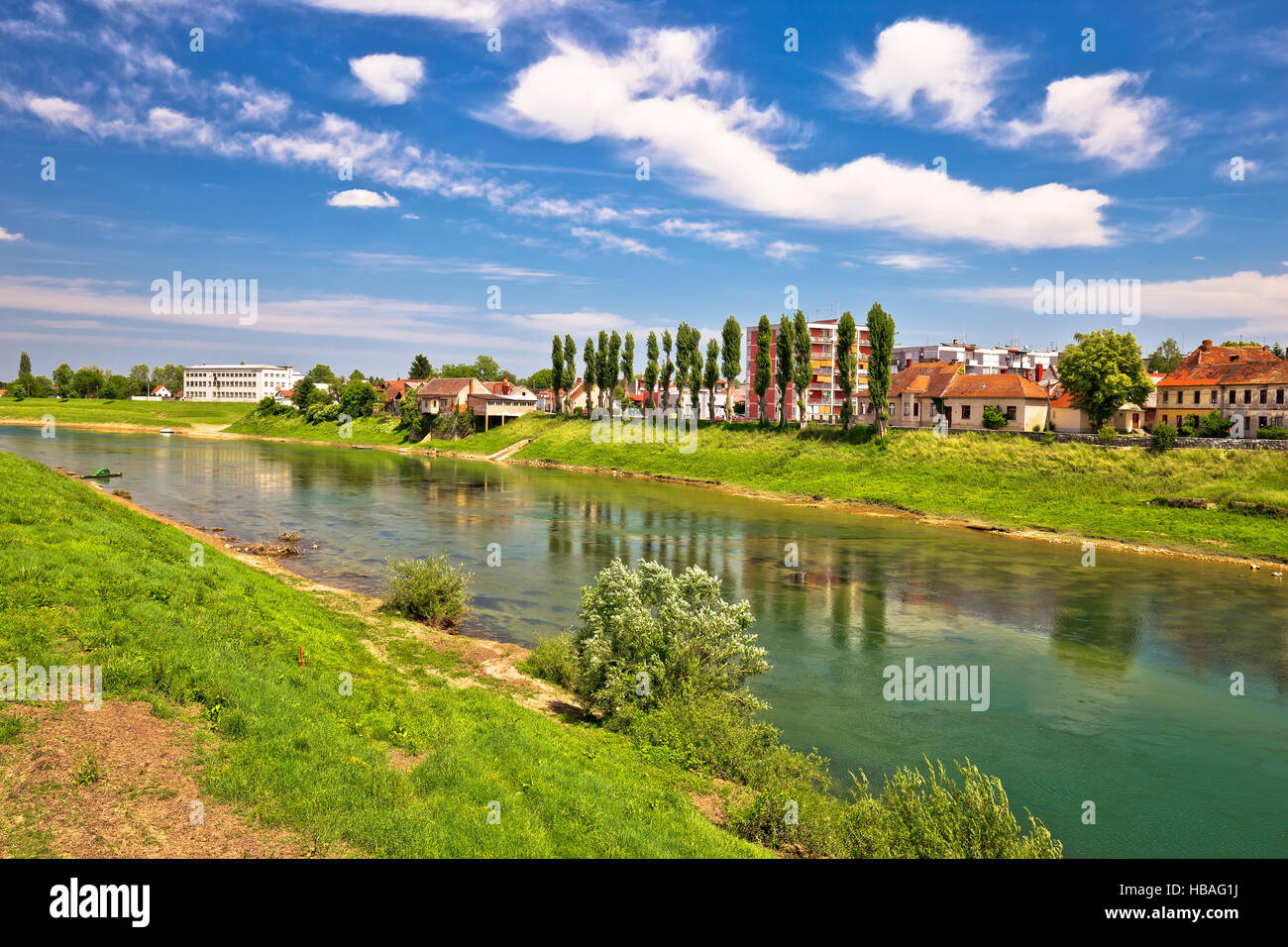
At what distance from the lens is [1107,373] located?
71750mm

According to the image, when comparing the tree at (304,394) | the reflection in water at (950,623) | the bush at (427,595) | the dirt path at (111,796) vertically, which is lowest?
the reflection in water at (950,623)

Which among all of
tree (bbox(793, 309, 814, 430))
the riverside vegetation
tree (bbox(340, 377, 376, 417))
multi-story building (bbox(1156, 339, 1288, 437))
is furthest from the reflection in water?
tree (bbox(340, 377, 376, 417))

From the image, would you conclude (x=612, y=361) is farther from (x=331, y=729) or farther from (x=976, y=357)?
(x=331, y=729)

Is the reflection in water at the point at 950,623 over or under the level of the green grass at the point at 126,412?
under

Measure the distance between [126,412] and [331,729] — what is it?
193322 mm

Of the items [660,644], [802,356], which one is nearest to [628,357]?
[802,356]

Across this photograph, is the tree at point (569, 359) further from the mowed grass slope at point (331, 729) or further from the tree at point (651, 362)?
the mowed grass slope at point (331, 729)

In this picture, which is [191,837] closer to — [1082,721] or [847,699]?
[847,699]

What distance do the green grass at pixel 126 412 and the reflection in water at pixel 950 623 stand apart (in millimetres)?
114229

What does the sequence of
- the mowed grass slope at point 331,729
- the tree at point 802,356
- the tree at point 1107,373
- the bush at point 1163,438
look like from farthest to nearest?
the tree at point 802,356 < the tree at point 1107,373 < the bush at point 1163,438 < the mowed grass slope at point 331,729

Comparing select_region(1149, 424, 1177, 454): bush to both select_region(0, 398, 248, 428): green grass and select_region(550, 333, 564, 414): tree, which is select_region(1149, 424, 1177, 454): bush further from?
select_region(0, 398, 248, 428): green grass

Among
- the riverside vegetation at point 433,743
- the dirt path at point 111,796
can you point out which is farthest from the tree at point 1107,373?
the dirt path at point 111,796

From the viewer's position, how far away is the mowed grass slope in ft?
38.1

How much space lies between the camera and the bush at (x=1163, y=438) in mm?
62522
